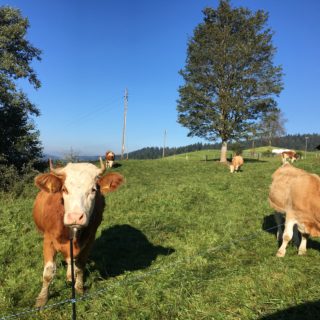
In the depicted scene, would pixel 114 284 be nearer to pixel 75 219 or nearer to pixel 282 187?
pixel 75 219

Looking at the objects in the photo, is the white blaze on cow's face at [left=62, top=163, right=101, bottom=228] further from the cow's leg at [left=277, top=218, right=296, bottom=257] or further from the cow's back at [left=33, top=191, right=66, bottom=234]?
the cow's leg at [left=277, top=218, right=296, bottom=257]

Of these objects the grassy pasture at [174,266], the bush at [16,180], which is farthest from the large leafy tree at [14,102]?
the grassy pasture at [174,266]

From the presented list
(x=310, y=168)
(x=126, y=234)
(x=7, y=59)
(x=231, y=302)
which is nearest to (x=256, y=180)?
(x=310, y=168)

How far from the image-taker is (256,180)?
21516mm

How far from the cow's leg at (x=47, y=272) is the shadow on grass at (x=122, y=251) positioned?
1522 mm

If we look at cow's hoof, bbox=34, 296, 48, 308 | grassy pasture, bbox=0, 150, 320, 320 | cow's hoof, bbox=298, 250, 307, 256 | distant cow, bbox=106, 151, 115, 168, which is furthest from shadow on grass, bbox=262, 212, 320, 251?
distant cow, bbox=106, 151, 115, 168

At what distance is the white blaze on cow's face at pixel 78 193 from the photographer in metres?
4.86

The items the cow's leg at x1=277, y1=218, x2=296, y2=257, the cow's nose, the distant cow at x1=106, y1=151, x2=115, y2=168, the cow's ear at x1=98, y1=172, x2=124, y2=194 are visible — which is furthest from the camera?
the distant cow at x1=106, y1=151, x2=115, y2=168

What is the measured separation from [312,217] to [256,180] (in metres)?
13.5

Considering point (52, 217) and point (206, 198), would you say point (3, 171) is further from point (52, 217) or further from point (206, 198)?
point (52, 217)

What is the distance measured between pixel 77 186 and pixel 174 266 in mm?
3505

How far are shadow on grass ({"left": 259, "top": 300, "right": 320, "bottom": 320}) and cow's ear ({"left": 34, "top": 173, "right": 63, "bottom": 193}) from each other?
358 cm

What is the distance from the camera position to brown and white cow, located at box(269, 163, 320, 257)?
8207 mm

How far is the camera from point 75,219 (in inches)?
190
